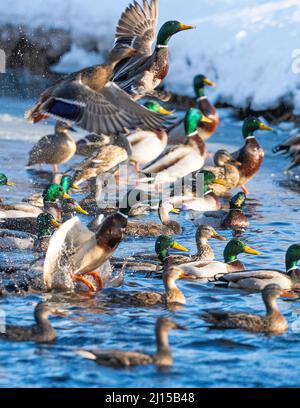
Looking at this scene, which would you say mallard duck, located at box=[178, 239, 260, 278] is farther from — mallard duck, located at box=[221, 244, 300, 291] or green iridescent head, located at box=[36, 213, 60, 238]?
green iridescent head, located at box=[36, 213, 60, 238]

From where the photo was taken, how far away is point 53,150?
455 inches

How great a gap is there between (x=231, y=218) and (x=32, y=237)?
179 centimetres

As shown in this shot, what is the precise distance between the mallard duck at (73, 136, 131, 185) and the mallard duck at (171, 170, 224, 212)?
1108mm

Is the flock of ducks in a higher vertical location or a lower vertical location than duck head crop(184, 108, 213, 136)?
lower

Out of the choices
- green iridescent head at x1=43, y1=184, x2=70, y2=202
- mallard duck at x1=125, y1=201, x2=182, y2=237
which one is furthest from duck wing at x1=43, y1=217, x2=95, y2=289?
green iridescent head at x1=43, y1=184, x2=70, y2=202

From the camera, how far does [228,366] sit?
17.5ft

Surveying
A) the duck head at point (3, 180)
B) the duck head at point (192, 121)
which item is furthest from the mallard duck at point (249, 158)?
the duck head at point (3, 180)

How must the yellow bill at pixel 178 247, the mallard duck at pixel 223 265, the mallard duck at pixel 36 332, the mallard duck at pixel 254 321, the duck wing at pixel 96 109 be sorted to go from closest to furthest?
the mallard duck at pixel 36 332 < the mallard duck at pixel 254 321 < the mallard duck at pixel 223 265 < the duck wing at pixel 96 109 < the yellow bill at pixel 178 247

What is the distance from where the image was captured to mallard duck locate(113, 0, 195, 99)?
8844 mm

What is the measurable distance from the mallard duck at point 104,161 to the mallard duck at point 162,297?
4117 millimetres

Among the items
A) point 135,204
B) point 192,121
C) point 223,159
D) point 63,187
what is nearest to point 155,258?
point 135,204

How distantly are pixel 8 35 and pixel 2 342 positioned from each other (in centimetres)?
1244

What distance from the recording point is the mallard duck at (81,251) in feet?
22.3

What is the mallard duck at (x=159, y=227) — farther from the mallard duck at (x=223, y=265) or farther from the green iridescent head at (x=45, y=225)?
the mallard duck at (x=223, y=265)
